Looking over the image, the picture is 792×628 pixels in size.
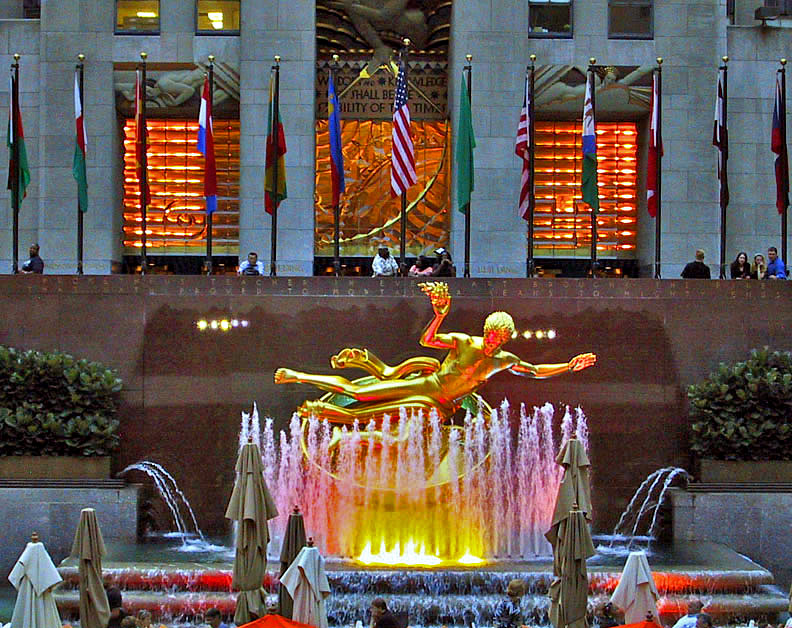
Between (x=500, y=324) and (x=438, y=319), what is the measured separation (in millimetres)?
932

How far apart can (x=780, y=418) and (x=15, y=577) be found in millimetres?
12427

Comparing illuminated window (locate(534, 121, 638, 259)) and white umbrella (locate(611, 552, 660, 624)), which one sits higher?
illuminated window (locate(534, 121, 638, 259))

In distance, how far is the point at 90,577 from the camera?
49.3ft

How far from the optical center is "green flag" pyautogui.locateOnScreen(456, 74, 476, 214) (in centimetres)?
2533

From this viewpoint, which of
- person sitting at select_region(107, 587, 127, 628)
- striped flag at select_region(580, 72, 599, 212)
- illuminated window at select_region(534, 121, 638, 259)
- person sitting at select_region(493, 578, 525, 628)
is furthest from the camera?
illuminated window at select_region(534, 121, 638, 259)

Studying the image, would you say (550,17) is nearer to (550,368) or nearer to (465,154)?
(465,154)

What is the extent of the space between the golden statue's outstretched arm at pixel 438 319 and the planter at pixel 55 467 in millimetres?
5496

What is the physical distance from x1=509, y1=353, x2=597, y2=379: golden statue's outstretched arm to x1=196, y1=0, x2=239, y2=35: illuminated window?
13.3m

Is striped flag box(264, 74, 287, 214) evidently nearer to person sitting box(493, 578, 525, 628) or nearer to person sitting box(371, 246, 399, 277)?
person sitting box(371, 246, 399, 277)

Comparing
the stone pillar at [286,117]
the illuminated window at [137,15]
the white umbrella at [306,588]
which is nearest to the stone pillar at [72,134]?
the illuminated window at [137,15]

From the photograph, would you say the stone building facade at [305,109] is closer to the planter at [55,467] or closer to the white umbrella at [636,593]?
the planter at [55,467]

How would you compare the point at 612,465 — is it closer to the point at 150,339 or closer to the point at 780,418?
the point at 780,418

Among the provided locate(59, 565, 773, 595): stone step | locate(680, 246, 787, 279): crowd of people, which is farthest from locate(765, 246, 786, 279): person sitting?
locate(59, 565, 773, 595): stone step

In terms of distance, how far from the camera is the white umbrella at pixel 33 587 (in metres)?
14.6
